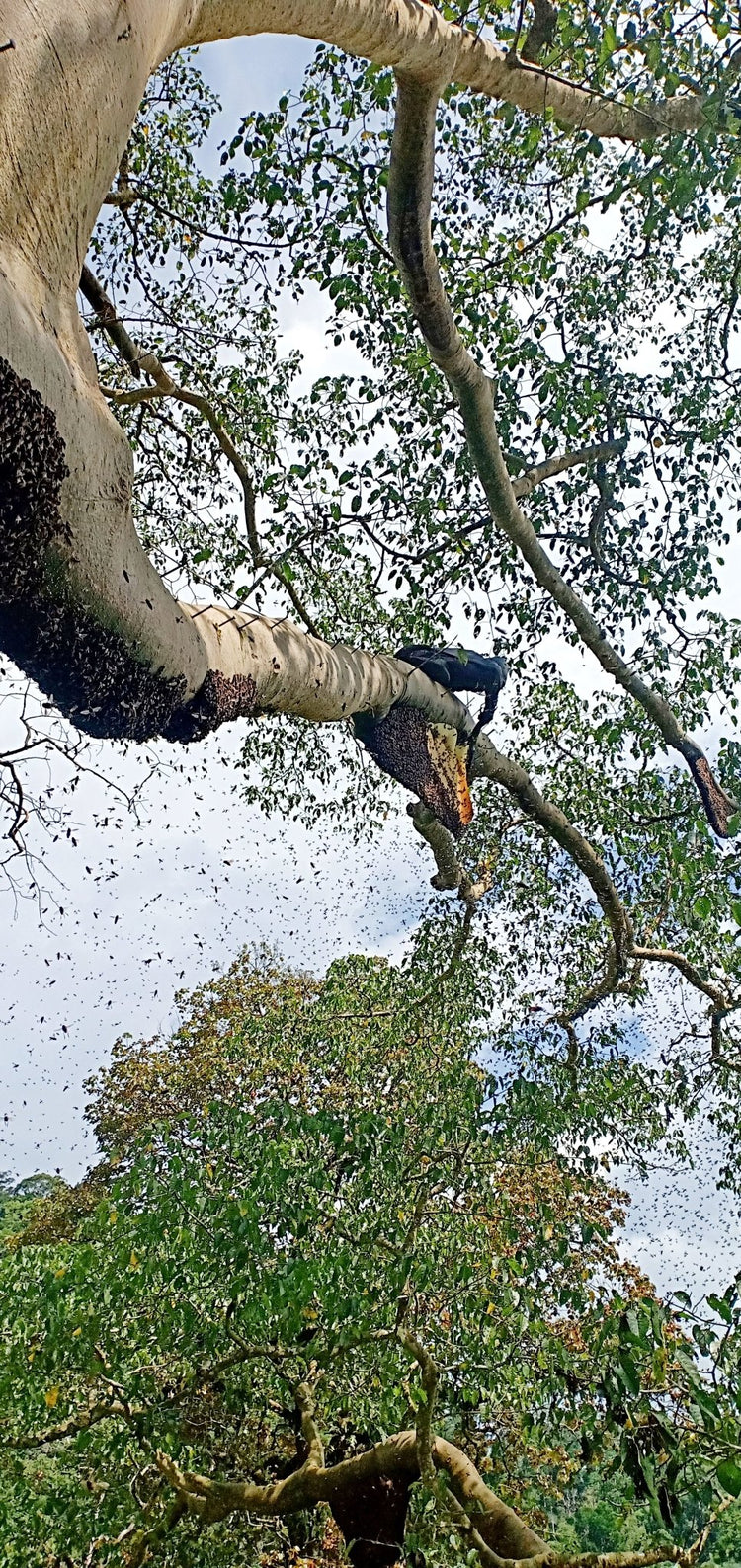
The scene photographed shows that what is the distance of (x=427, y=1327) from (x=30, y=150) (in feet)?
14.2

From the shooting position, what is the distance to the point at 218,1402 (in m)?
5.01

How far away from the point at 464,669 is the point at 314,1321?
275 centimetres

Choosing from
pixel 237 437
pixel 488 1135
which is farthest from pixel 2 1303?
pixel 237 437

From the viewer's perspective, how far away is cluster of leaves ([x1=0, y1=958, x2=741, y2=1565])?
2.96 m


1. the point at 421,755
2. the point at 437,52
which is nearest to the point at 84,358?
the point at 437,52

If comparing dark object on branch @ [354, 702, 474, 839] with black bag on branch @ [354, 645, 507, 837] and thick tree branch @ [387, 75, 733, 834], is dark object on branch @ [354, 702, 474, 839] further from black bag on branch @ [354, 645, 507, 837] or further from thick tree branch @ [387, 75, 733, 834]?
thick tree branch @ [387, 75, 733, 834]

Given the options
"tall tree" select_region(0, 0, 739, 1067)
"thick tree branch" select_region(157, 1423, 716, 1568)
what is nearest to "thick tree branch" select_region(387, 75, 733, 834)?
"tall tree" select_region(0, 0, 739, 1067)

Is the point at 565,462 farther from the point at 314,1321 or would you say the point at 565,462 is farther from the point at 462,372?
the point at 314,1321

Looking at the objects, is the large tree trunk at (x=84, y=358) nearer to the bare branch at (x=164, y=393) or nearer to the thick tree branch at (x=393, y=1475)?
A: the bare branch at (x=164, y=393)

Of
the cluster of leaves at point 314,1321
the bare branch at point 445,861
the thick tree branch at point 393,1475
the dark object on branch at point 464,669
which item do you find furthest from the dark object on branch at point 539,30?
the thick tree branch at point 393,1475

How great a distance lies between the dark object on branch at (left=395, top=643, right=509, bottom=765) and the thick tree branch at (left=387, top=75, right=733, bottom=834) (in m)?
0.45

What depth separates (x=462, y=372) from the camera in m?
3.28

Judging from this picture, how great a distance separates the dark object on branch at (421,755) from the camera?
3955 millimetres

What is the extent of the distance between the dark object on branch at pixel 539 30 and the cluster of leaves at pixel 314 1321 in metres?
3.82
